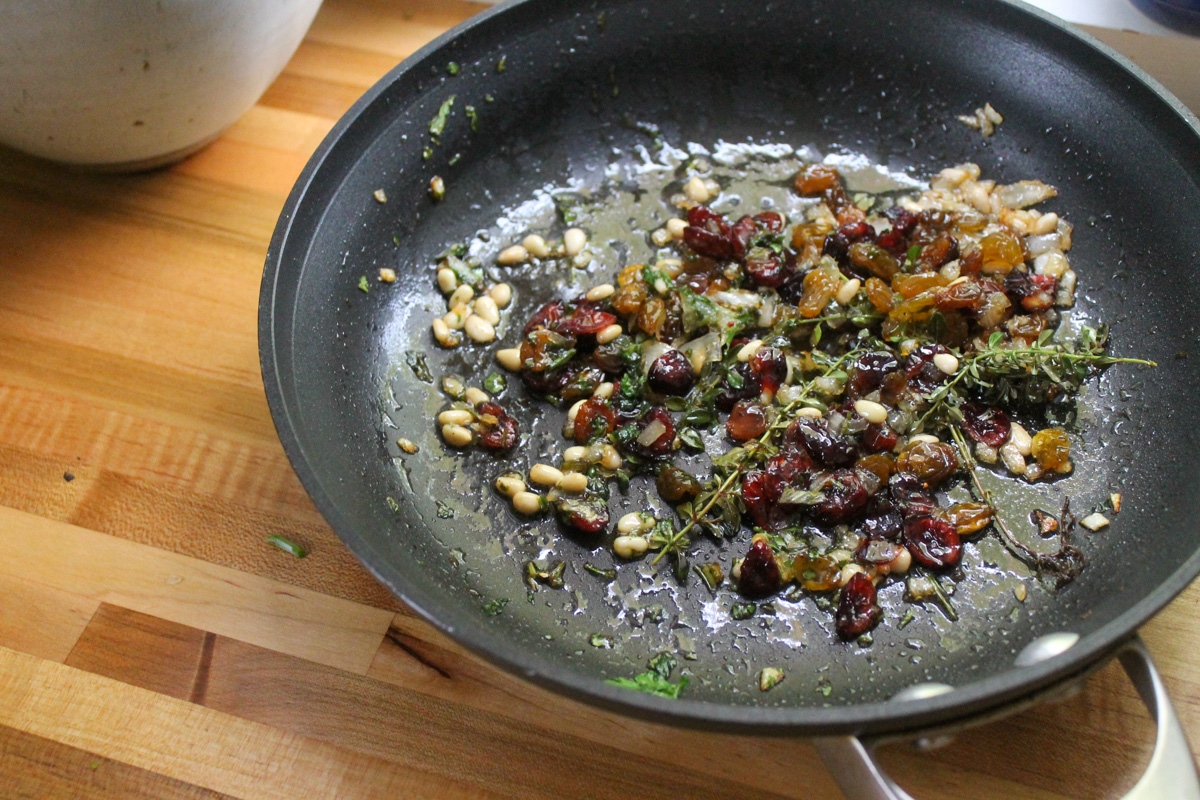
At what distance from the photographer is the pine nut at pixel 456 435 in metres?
1.09

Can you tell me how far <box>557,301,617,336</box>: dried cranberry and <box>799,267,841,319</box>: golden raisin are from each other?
0.26m

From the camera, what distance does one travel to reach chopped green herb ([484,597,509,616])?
96 centimetres

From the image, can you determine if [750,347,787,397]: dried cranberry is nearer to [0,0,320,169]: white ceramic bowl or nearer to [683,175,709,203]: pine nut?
[683,175,709,203]: pine nut

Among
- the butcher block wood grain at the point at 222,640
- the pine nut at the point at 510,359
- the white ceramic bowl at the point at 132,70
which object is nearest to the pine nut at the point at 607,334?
the pine nut at the point at 510,359

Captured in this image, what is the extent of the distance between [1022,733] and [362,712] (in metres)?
0.72

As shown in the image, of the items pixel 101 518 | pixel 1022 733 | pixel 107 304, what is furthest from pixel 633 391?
pixel 107 304

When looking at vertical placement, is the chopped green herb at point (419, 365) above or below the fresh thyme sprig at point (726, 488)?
below

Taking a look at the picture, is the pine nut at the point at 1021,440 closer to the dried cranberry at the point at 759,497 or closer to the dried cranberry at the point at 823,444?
the dried cranberry at the point at 823,444

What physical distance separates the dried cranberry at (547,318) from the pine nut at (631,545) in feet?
1.05

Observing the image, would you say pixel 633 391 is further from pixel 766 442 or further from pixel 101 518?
pixel 101 518

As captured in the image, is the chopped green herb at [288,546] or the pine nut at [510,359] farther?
the pine nut at [510,359]

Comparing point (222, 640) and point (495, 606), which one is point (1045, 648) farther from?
point (222, 640)

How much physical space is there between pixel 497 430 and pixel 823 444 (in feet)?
1.34

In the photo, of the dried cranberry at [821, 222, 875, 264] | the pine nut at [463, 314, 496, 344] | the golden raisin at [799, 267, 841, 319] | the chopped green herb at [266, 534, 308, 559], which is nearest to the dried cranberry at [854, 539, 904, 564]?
the golden raisin at [799, 267, 841, 319]
